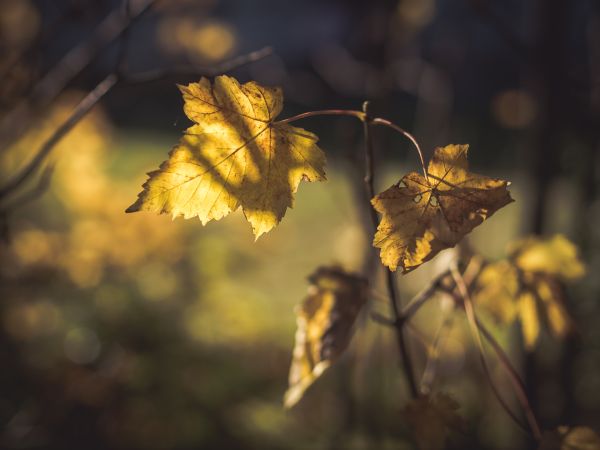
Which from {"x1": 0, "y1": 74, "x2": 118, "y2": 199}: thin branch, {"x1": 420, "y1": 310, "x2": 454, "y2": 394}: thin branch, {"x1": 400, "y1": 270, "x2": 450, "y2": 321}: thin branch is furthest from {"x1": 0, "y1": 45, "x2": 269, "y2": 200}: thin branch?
{"x1": 420, "y1": 310, "x2": 454, "y2": 394}: thin branch

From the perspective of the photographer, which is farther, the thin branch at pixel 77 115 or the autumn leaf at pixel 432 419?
the thin branch at pixel 77 115

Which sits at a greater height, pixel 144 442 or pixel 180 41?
pixel 180 41

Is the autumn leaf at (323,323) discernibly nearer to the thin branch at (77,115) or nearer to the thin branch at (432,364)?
the thin branch at (432,364)

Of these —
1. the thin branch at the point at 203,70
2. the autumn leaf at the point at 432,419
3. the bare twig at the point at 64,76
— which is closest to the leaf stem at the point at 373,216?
the autumn leaf at the point at 432,419

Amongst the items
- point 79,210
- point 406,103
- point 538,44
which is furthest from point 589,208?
point 406,103

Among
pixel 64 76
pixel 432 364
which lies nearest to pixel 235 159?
pixel 432 364

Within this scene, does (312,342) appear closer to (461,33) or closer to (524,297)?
(524,297)

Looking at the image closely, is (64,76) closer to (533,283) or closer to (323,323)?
(323,323)
